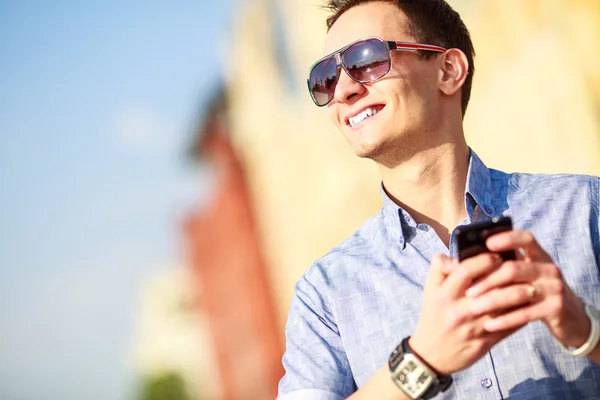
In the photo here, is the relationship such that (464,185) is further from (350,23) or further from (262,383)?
(262,383)

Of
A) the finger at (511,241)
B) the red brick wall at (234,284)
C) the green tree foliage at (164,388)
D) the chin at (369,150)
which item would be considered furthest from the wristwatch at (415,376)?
the green tree foliage at (164,388)

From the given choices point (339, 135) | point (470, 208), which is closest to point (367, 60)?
point (470, 208)

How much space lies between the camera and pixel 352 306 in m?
1.96

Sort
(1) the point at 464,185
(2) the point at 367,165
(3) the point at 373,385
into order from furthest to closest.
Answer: (2) the point at 367,165 < (1) the point at 464,185 < (3) the point at 373,385

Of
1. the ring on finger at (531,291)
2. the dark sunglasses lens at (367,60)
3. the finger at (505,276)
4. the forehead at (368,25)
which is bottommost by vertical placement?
the ring on finger at (531,291)

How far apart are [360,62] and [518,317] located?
1086 millimetres

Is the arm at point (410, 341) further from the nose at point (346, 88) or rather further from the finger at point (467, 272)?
the nose at point (346, 88)

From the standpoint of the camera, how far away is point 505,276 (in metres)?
1.34

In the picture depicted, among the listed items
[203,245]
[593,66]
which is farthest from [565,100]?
[203,245]

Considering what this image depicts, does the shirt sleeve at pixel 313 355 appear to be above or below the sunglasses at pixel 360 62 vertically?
below

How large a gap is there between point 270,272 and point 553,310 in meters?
9.66

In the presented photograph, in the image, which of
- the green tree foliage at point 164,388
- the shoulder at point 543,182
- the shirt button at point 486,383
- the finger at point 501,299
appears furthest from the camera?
the green tree foliage at point 164,388

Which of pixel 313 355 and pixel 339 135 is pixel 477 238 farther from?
pixel 339 135

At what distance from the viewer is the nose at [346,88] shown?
7.26 ft
